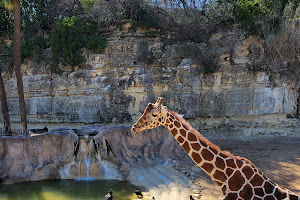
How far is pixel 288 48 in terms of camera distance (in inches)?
557

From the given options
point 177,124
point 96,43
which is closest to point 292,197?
point 177,124

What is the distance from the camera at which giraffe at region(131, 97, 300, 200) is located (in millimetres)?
4230

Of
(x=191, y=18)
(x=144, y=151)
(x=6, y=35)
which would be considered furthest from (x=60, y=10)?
(x=144, y=151)

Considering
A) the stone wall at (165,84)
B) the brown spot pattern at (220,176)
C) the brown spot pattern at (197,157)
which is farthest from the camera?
the stone wall at (165,84)

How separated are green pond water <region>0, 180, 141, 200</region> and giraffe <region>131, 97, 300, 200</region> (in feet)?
10.4

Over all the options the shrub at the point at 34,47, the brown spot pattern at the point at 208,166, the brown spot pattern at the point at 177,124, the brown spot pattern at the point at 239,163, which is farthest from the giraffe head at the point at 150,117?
the shrub at the point at 34,47

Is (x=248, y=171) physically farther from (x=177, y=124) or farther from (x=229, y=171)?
(x=177, y=124)

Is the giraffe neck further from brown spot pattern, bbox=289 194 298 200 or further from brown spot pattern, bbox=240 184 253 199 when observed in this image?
brown spot pattern, bbox=289 194 298 200

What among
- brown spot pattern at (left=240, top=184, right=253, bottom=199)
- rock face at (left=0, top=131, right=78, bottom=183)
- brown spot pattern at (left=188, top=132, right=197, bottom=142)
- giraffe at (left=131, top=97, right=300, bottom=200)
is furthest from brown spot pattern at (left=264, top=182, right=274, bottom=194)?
rock face at (left=0, top=131, right=78, bottom=183)

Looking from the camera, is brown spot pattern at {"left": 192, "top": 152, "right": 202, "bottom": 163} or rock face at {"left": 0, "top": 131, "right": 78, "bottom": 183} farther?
rock face at {"left": 0, "top": 131, "right": 78, "bottom": 183}

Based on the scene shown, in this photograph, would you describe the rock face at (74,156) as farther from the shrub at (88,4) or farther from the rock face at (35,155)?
the shrub at (88,4)

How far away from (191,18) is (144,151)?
1016 cm

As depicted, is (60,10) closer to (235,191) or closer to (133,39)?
(133,39)

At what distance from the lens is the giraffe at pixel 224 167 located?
423 cm
